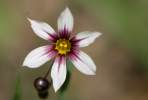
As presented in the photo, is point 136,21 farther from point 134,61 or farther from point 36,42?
point 36,42

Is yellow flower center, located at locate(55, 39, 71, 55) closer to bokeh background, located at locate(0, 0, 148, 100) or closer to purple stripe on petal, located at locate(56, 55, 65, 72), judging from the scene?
purple stripe on petal, located at locate(56, 55, 65, 72)

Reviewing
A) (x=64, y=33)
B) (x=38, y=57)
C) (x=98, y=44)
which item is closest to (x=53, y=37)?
(x=64, y=33)

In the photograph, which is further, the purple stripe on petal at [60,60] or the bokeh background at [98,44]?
the bokeh background at [98,44]

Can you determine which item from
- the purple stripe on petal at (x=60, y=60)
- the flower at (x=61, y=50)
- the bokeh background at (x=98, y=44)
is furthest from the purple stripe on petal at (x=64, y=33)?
the bokeh background at (x=98, y=44)

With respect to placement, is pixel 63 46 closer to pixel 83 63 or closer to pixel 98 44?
pixel 83 63

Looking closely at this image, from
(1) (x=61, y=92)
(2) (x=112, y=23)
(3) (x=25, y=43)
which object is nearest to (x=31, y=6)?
(3) (x=25, y=43)

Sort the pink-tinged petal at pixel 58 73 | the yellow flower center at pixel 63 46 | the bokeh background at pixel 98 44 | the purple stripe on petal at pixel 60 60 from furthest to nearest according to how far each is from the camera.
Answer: the bokeh background at pixel 98 44 → the yellow flower center at pixel 63 46 → the purple stripe on petal at pixel 60 60 → the pink-tinged petal at pixel 58 73

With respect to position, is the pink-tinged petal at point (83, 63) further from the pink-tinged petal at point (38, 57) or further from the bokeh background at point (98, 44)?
the bokeh background at point (98, 44)

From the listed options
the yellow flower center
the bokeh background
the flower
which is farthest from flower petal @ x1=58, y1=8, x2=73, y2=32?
the bokeh background
